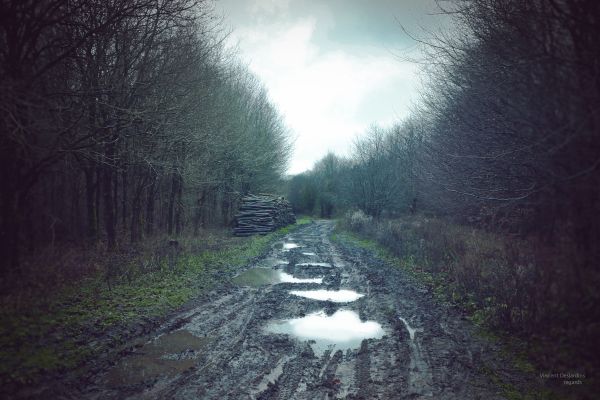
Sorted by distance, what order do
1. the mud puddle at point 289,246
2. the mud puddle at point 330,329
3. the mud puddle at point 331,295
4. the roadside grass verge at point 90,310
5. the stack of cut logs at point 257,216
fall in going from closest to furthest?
the roadside grass verge at point 90,310, the mud puddle at point 330,329, the mud puddle at point 331,295, the mud puddle at point 289,246, the stack of cut logs at point 257,216

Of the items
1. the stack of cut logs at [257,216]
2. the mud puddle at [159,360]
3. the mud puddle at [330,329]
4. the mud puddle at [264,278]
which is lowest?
the mud puddle at [330,329]

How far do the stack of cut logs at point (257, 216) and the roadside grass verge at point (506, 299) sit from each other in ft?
36.5

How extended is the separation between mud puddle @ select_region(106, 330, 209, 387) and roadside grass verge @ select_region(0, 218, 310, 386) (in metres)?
0.55

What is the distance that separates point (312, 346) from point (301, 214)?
46.6 metres

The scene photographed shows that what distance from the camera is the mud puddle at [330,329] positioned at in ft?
20.2

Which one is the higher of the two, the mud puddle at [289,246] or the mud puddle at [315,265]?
the mud puddle at [289,246]

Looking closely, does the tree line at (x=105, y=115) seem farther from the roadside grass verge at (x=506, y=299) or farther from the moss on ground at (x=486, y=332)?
the roadside grass verge at (x=506, y=299)

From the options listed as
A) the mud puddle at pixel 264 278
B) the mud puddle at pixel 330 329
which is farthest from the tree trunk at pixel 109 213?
the mud puddle at pixel 330 329

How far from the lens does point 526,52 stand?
16.4 ft

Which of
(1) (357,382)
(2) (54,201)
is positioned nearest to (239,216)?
(2) (54,201)

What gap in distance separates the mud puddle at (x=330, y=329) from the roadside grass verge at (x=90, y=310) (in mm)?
2713

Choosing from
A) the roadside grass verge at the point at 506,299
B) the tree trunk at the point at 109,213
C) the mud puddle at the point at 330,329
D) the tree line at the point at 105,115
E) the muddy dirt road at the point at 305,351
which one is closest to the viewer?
the roadside grass verge at the point at 506,299

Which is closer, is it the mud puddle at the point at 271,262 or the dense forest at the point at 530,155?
the dense forest at the point at 530,155

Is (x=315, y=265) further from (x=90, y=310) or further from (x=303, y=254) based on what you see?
(x=90, y=310)
